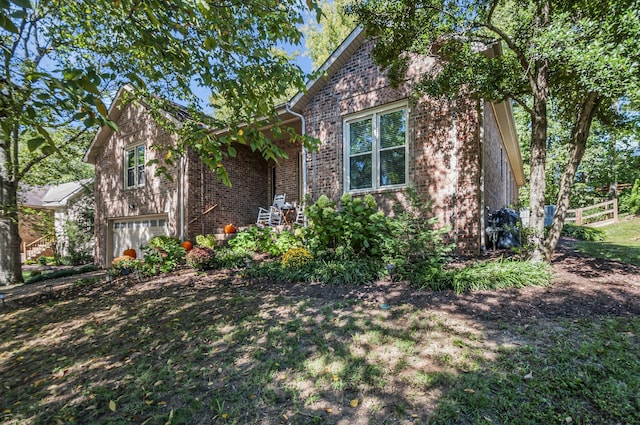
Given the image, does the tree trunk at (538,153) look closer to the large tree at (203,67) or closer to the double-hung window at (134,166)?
the large tree at (203,67)

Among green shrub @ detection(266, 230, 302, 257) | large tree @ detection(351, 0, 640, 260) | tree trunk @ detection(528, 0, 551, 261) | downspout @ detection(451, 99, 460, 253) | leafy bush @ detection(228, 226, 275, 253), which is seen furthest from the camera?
leafy bush @ detection(228, 226, 275, 253)

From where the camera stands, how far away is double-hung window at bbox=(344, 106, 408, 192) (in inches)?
276

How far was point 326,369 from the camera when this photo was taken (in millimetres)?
2670

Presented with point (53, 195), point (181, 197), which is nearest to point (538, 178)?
point (181, 197)

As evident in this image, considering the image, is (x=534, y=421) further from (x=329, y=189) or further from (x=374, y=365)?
(x=329, y=189)

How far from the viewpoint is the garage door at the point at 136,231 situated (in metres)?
10.8

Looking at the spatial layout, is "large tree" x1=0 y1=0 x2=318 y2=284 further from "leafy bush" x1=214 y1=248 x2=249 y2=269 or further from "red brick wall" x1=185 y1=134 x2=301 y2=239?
"red brick wall" x1=185 y1=134 x2=301 y2=239

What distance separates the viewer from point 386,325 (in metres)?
3.36

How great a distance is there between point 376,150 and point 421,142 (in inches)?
45.0

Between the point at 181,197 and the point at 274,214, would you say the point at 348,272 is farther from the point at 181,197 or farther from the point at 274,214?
the point at 181,197

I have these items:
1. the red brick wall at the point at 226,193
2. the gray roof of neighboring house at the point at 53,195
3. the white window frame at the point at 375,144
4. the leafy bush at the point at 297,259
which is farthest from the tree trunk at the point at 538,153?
the gray roof of neighboring house at the point at 53,195

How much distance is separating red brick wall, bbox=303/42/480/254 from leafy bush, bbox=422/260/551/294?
4.75 ft

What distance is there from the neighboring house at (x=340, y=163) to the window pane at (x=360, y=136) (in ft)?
0.09

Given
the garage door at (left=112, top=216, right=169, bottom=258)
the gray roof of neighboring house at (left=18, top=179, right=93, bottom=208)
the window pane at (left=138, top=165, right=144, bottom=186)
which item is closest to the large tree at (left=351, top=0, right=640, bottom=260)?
the garage door at (left=112, top=216, right=169, bottom=258)
